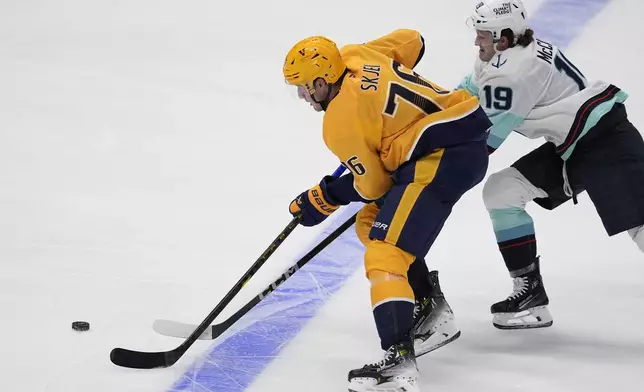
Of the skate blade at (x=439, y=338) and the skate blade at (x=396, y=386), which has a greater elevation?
the skate blade at (x=439, y=338)

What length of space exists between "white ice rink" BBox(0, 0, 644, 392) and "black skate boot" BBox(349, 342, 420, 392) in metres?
0.20

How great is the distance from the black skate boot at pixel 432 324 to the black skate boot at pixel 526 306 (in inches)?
9.9

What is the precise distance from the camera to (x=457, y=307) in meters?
3.74

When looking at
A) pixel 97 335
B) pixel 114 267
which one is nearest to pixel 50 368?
pixel 97 335

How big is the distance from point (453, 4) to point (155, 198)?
276 cm

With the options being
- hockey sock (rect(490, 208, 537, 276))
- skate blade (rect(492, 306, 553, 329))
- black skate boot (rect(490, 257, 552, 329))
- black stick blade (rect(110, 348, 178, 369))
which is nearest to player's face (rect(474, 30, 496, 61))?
hockey sock (rect(490, 208, 537, 276))

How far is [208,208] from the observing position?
444 cm

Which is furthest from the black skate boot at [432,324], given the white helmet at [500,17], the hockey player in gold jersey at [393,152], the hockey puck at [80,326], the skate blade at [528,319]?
the hockey puck at [80,326]

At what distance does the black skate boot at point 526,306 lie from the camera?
11.5ft

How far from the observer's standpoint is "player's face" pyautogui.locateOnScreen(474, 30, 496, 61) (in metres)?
3.42

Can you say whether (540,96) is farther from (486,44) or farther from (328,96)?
(328,96)

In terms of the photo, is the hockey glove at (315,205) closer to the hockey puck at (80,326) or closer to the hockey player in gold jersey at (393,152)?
the hockey player in gold jersey at (393,152)

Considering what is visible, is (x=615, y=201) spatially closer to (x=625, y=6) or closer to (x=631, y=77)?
(x=631, y=77)

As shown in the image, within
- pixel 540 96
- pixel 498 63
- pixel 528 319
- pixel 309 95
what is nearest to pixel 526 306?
pixel 528 319
